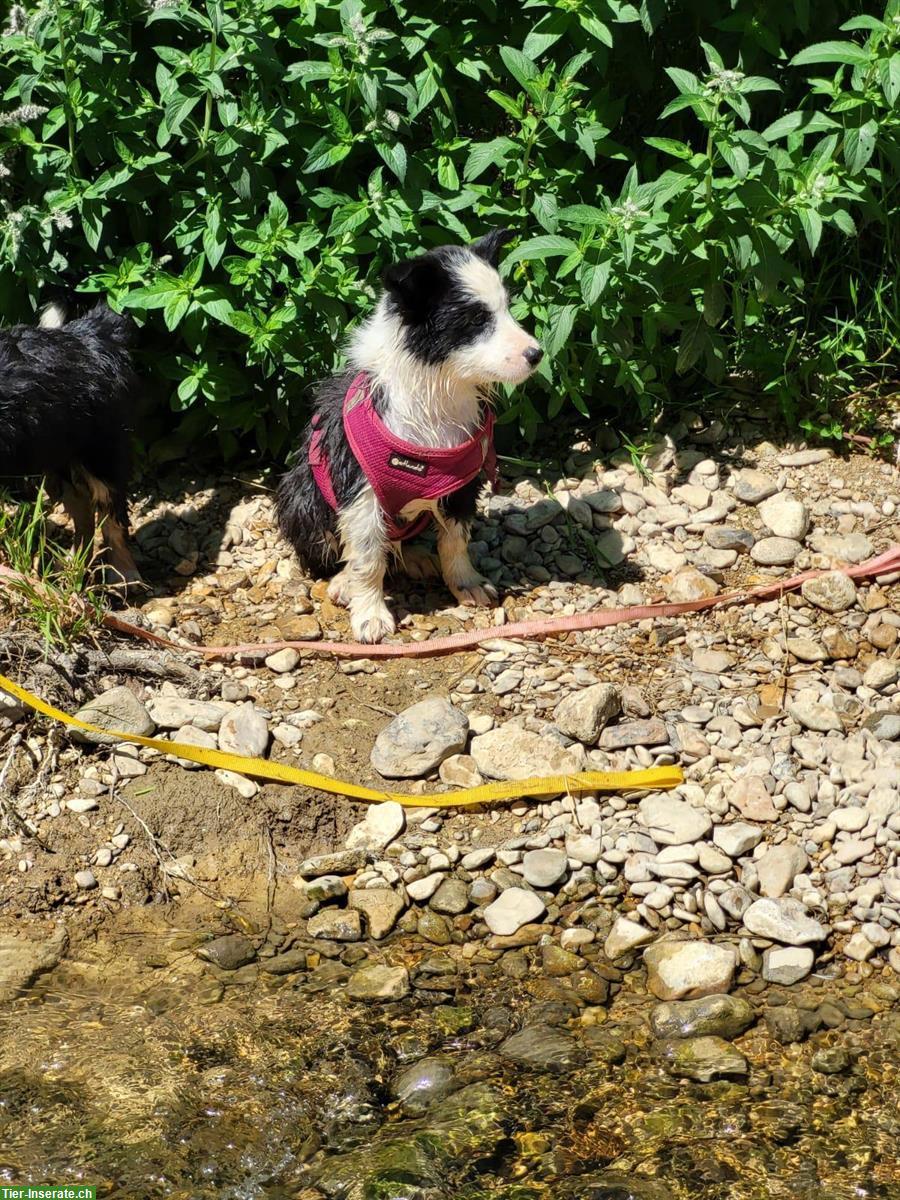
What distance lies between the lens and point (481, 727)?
14.6ft

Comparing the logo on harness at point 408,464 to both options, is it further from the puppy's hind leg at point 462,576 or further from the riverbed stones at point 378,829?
the riverbed stones at point 378,829

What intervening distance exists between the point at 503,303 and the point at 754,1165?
8.94 ft

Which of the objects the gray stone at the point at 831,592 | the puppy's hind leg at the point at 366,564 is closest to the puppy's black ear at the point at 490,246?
the puppy's hind leg at the point at 366,564

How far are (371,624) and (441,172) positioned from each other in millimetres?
1709

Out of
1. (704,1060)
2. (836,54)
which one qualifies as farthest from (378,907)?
(836,54)

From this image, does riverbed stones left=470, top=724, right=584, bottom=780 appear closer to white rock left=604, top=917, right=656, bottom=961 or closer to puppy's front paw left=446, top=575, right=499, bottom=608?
white rock left=604, top=917, right=656, bottom=961

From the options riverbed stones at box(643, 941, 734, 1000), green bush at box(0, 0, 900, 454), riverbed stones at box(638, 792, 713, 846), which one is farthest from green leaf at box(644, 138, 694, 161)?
riverbed stones at box(643, 941, 734, 1000)

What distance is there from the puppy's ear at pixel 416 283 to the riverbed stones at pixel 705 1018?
7.60 ft

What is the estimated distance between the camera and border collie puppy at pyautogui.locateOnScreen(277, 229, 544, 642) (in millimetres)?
4391

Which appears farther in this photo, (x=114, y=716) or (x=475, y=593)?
(x=475, y=593)

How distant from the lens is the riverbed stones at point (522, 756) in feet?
14.0

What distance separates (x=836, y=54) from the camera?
459 cm

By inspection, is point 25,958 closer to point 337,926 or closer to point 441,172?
point 337,926

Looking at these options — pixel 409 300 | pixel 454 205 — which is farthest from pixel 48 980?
pixel 454 205
